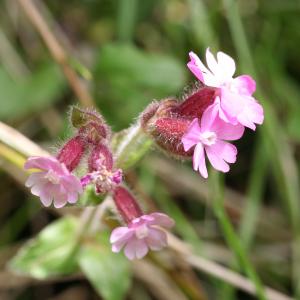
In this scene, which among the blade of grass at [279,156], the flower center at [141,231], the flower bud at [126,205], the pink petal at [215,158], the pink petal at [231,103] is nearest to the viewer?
the pink petal at [231,103]

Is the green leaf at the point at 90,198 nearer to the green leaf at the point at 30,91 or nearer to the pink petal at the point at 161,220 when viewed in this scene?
the pink petal at the point at 161,220

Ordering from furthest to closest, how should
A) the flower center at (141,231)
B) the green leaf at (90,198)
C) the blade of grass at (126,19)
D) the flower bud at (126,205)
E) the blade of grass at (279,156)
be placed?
the blade of grass at (126,19)
the blade of grass at (279,156)
the green leaf at (90,198)
the flower bud at (126,205)
the flower center at (141,231)

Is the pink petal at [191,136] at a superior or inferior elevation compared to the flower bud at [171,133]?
inferior

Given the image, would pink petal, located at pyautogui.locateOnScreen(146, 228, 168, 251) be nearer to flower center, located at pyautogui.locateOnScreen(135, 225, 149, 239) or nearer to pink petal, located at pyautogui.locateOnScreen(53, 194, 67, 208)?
flower center, located at pyautogui.locateOnScreen(135, 225, 149, 239)

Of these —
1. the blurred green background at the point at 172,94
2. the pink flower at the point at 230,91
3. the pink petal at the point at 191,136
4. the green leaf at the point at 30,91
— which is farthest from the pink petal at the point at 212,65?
the green leaf at the point at 30,91

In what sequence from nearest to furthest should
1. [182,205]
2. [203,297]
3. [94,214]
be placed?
[94,214] → [203,297] → [182,205]

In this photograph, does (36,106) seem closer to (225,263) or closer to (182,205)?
(182,205)

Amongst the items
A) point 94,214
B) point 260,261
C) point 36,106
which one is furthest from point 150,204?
point 36,106

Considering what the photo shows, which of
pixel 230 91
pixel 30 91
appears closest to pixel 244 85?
pixel 230 91
